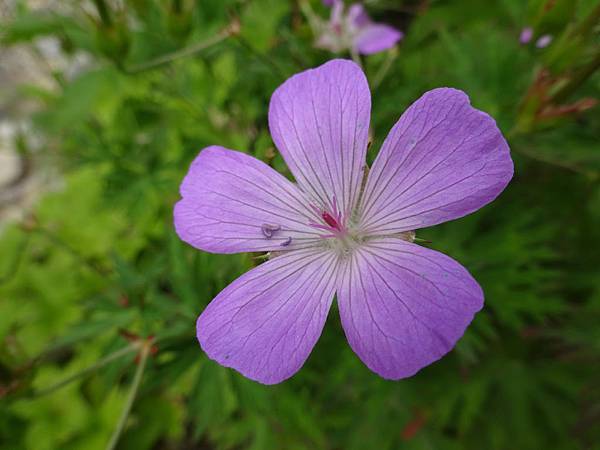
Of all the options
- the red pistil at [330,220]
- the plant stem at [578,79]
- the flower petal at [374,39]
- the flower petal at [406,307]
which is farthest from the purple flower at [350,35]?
the flower petal at [406,307]

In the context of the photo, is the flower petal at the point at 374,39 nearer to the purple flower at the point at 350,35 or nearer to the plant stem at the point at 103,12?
the purple flower at the point at 350,35

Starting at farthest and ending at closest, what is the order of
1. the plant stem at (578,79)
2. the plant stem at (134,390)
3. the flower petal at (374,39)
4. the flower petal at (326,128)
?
the flower petal at (374,39), the plant stem at (134,390), the plant stem at (578,79), the flower petal at (326,128)

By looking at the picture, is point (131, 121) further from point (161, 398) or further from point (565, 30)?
point (565, 30)

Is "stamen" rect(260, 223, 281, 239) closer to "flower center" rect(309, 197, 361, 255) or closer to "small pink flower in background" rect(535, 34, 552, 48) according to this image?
"flower center" rect(309, 197, 361, 255)

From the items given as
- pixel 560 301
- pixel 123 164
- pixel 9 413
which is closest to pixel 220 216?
pixel 9 413

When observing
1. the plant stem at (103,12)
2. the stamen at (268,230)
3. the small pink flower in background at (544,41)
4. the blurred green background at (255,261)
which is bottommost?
the blurred green background at (255,261)
